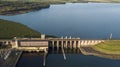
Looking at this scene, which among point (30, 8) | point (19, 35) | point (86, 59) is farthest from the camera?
point (30, 8)

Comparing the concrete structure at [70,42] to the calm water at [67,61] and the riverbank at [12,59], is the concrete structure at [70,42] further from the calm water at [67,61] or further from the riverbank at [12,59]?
the riverbank at [12,59]

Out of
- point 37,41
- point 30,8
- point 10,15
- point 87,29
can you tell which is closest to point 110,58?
point 37,41

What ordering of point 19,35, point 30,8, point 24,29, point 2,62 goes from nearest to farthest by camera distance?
point 2,62
point 19,35
point 24,29
point 30,8

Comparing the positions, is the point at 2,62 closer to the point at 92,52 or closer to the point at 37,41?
the point at 37,41

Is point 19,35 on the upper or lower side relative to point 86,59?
upper

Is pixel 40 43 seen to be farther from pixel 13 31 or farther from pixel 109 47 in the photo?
pixel 109 47

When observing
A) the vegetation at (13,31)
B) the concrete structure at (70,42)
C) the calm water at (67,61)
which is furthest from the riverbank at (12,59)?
the vegetation at (13,31)
